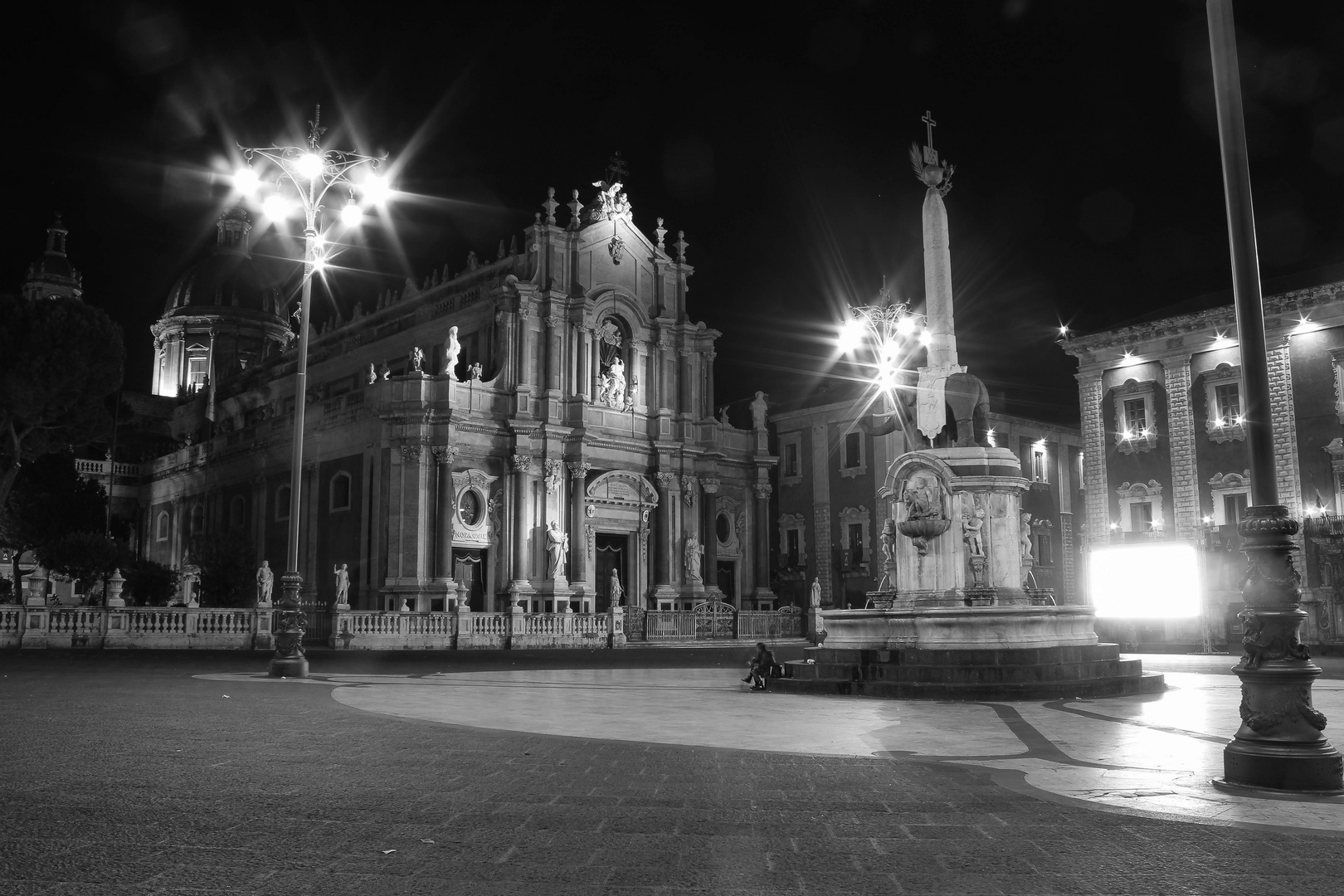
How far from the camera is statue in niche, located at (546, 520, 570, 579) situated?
41750mm

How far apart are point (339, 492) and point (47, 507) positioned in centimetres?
1488

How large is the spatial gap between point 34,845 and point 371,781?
2422mm

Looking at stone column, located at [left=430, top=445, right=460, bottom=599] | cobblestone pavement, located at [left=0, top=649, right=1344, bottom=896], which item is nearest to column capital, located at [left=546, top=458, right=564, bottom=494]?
stone column, located at [left=430, top=445, right=460, bottom=599]

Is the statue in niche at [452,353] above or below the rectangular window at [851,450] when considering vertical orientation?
above

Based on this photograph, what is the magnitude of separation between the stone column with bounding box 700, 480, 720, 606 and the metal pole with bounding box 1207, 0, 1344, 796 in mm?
38947

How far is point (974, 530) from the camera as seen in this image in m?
17.2

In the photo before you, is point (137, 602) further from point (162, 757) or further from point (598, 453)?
point (162, 757)

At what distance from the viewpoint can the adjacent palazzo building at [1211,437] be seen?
115ft

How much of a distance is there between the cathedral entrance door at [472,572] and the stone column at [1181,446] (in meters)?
24.5

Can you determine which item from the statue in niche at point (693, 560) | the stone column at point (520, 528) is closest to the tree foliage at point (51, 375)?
the stone column at point (520, 528)

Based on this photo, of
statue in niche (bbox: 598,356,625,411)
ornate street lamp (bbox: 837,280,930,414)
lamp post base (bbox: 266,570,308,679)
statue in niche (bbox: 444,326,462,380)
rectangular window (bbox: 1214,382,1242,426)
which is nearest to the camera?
lamp post base (bbox: 266,570,308,679)

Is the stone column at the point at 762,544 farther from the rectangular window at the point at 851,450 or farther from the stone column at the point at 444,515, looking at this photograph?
the stone column at the point at 444,515

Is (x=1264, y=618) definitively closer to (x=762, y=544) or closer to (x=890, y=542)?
(x=890, y=542)

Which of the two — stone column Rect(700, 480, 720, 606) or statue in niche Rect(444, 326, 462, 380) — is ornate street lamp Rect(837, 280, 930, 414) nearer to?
stone column Rect(700, 480, 720, 606)
